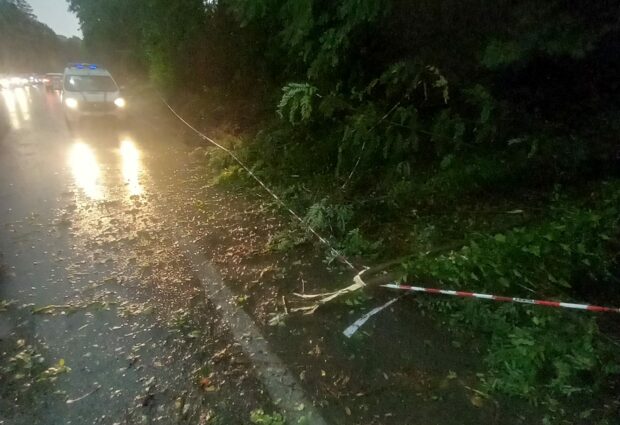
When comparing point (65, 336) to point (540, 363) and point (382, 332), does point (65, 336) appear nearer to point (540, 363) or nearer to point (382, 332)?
point (382, 332)

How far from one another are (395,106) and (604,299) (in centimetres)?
348

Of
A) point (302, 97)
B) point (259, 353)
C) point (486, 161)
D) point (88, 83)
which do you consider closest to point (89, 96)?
point (88, 83)

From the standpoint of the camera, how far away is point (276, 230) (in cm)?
581

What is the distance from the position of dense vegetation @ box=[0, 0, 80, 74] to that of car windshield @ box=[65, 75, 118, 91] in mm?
66671

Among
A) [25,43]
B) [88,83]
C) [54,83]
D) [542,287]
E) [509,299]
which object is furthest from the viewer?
[25,43]

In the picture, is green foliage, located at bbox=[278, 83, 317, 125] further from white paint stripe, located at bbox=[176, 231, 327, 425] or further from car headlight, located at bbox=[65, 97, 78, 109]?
car headlight, located at bbox=[65, 97, 78, 109]

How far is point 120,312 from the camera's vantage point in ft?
13.3

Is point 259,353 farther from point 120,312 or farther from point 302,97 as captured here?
point 302,97

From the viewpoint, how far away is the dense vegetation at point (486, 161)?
3404mm

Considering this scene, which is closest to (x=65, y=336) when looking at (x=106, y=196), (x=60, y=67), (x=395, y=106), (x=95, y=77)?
(x=106, y=196)

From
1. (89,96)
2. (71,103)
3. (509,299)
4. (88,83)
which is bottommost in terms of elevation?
(509,299)

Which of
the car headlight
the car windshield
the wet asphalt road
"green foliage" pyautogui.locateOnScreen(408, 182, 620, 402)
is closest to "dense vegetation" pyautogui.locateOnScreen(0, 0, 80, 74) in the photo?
the car windshield

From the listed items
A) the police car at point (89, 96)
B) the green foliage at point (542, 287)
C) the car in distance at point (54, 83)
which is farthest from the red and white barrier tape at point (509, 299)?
the car in distance at point (54, 83)

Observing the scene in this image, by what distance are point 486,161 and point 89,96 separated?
1331cm
